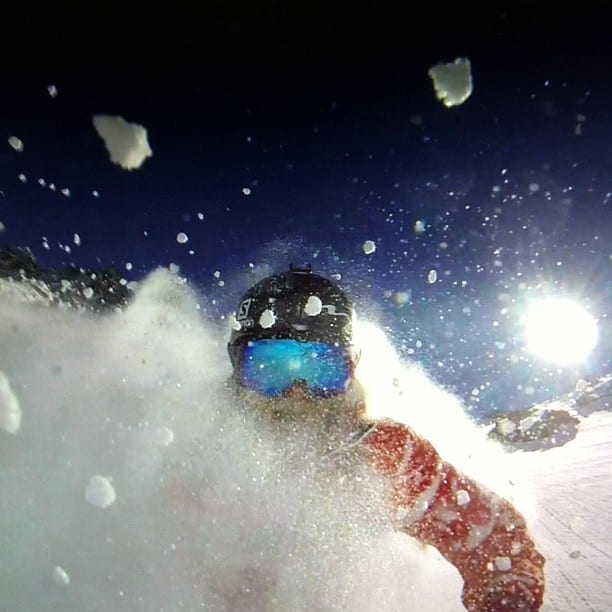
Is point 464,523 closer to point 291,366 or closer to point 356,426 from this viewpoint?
point 356,426

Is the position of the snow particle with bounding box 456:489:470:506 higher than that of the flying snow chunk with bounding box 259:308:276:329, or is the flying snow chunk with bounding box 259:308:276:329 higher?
the flying snow chunk with bounding box 259:308:276:329

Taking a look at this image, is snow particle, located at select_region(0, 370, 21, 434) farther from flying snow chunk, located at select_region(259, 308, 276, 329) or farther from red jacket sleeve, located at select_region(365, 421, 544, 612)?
red jacket sleeve, located at select_region(365, 421, 544, 612)

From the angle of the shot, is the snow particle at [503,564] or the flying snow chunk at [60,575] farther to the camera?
the flying snow chunk at [60,575]

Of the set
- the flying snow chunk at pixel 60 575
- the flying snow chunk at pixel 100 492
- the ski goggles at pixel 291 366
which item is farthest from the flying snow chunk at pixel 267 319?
the flying snow chunk at pixel 60 575

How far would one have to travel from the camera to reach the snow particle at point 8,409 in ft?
19.7

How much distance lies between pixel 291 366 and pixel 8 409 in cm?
537

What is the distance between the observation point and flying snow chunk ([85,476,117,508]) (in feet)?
14.7

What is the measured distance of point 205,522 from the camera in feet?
11.5

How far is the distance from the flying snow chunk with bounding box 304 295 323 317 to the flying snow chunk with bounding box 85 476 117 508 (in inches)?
100

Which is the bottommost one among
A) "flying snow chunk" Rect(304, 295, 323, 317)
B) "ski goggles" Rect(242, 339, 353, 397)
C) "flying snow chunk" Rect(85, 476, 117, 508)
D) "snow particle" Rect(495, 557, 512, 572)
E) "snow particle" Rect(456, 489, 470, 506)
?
"snow particle" Rect(495, 557, 512, 572)

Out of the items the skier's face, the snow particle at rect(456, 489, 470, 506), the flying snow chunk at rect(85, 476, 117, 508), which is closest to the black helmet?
the skier's face

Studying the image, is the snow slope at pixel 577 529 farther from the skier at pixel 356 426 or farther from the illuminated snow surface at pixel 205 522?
the skier at pixel 356 426

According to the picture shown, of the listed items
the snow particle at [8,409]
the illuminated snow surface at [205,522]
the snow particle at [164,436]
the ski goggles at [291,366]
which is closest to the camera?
the illuminated snow surface at [205,522]

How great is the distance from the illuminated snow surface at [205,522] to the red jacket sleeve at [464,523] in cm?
11
